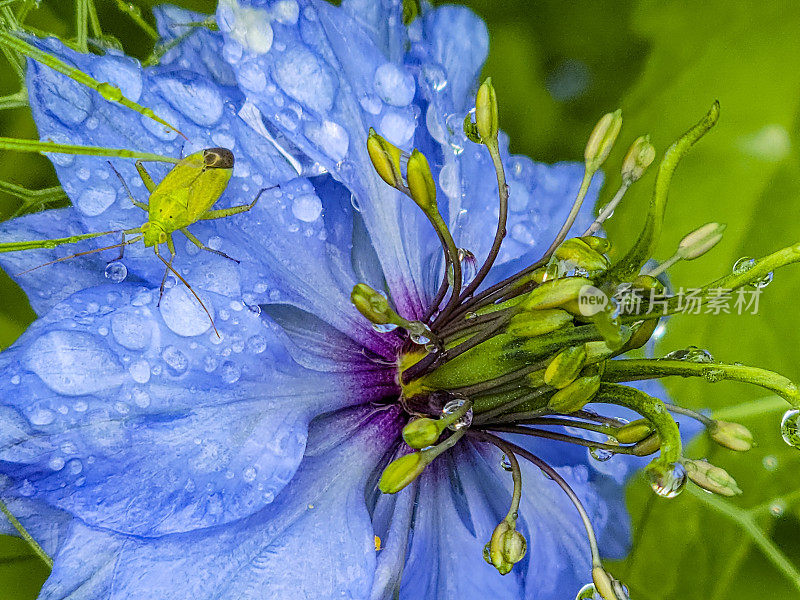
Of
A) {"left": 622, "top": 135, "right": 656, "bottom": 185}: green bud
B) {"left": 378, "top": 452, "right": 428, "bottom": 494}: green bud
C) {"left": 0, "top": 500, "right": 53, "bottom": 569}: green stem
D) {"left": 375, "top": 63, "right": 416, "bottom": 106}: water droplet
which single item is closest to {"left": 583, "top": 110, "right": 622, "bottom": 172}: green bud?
{"left": 622, "top": 135, "right": 656, "bottom": 185}: green bud

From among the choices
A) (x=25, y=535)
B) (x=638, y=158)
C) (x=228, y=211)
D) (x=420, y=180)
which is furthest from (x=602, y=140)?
(x=25, y=535)

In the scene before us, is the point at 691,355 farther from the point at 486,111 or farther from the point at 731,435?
the point at 486,111

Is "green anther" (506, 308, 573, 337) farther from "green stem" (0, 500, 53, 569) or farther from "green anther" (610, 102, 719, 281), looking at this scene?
"green stem" (0, 500, 53, 569)

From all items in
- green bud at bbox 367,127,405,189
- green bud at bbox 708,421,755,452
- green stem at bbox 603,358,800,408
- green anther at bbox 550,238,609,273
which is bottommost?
green bud at bbox 708,421,755,452

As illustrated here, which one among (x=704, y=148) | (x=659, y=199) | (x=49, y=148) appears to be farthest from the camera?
(x=704, y=148)

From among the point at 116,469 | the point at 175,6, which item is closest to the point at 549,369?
the point at 116,469
